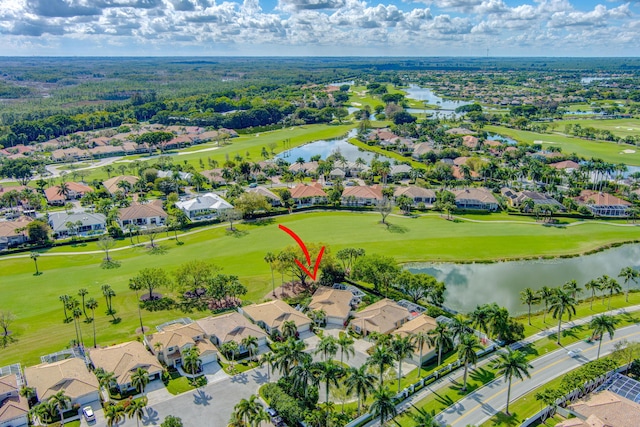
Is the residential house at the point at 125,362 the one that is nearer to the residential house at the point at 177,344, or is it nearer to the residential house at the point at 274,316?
the residential house at the point at 177,344

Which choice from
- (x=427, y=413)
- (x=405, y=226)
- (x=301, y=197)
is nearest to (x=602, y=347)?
(x=427, y=413)

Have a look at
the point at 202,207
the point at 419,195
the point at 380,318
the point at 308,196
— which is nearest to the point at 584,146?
the point at 419,195

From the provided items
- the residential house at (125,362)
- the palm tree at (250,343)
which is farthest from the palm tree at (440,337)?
the residential house at (125,362)

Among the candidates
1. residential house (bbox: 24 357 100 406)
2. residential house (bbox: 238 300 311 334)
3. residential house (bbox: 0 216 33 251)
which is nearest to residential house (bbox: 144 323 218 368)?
residential house (bbox: 24 357 100 406)

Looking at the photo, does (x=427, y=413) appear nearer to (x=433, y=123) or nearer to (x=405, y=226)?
(x=405, y=226)

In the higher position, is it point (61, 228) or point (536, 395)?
point (536, 395)

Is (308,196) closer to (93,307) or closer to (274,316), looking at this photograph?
(274,316)
